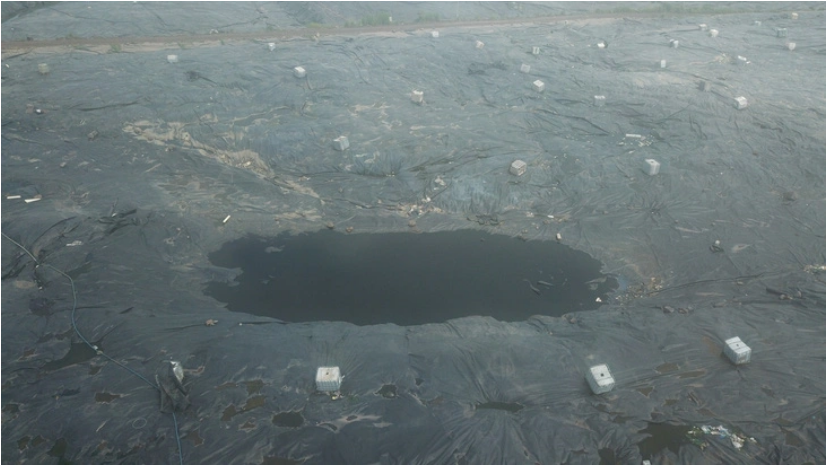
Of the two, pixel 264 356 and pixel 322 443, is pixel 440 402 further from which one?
pixel 264 356

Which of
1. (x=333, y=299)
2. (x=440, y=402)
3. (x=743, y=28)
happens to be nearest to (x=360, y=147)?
(x=333, y=299)

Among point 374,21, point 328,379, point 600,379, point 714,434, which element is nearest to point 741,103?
point 714,434

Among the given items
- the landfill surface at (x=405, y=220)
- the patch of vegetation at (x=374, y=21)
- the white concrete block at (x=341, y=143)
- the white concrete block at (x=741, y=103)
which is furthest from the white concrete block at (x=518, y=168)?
the patch of vegetation at (x=374, y=21)

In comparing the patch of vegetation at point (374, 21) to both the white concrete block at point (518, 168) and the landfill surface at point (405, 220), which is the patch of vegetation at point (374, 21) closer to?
the landfill surface at point (405, 220)

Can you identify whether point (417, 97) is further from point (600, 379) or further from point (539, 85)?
point (600, 379)

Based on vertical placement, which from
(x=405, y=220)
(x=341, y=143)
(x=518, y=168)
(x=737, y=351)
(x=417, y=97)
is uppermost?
(x=417, y=97)

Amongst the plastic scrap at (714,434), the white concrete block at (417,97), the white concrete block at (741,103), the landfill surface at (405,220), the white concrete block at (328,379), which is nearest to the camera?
the plastic scrap at (714,434)
